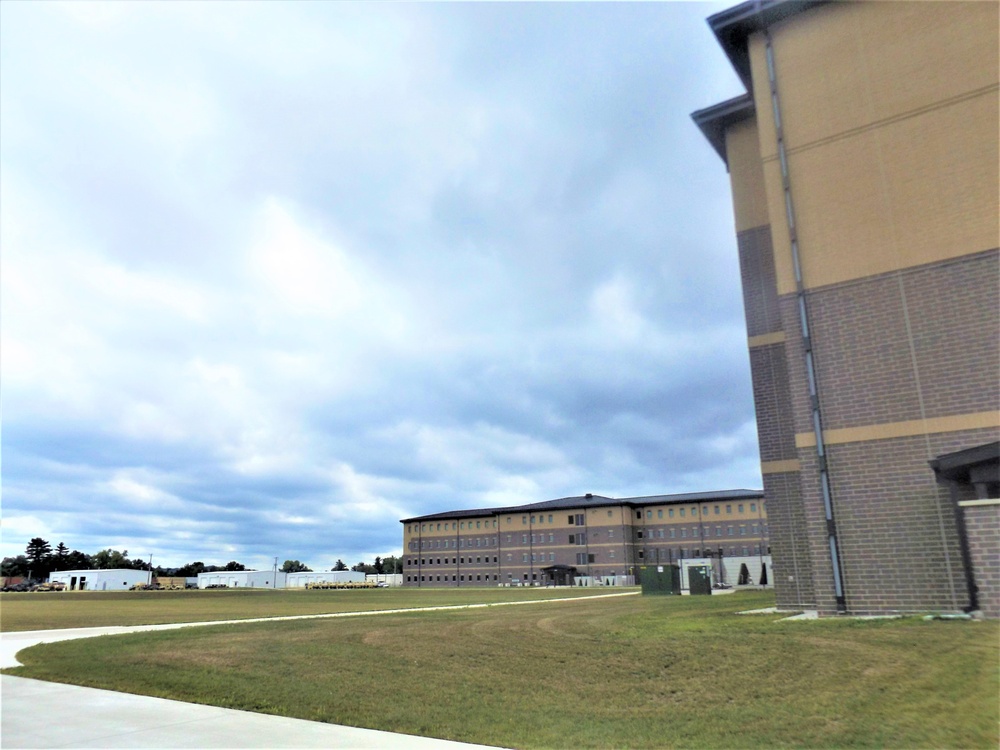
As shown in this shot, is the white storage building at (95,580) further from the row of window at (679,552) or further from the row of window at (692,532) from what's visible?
the row of window at (692,532)

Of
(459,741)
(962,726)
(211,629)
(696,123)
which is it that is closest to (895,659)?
(962,726)

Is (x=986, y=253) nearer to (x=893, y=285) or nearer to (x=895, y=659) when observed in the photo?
(x=893, y=285)

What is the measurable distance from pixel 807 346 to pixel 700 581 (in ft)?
90.6

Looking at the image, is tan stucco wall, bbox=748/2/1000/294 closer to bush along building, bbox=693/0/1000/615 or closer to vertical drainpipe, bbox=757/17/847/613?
bush along building, bbox=693/0/1000/615

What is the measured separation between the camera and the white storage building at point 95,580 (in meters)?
117

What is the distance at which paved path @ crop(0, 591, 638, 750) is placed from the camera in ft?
23.2

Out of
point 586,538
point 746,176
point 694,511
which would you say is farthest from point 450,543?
point 746,176

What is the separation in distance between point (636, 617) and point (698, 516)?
8434 cm

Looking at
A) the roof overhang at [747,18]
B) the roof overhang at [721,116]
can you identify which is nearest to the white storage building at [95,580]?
the roof overhang at [721,116]

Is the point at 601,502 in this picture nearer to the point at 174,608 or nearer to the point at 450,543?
the point at 450,543

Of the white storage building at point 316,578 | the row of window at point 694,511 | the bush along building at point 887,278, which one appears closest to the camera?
the bush along building at point 887,278

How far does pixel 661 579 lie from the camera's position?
46562 mm

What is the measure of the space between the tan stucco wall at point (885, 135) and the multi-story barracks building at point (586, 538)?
78313 mm

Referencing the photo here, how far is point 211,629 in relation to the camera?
20.8m
